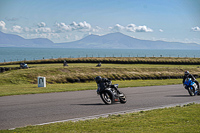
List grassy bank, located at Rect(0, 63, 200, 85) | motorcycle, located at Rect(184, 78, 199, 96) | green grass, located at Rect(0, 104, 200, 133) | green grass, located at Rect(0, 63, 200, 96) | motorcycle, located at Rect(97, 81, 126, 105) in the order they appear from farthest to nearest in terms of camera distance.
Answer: grassy bank, located at Rect(0, 63, 200, 85)
green grass, located at Rect(0, 63, 200, 96)
motorcycle, located at Rect(184, 78, 199, 96)
motorcycle, located at Rect(97, 81, 126, 105)
green grass, located at Rect(0, 104, 200, 133)

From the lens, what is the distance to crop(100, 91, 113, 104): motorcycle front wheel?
15.5 metres

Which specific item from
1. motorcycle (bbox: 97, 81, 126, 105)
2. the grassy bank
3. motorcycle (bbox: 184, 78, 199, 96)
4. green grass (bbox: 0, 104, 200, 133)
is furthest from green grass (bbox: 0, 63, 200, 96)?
green grass (bbox: 0, 104, 200, 133)

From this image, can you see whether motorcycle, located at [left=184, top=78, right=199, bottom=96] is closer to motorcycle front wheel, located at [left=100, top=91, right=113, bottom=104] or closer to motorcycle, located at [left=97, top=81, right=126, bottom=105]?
motorcycle, located at [left=97, top=81, right=126, bottom=105]

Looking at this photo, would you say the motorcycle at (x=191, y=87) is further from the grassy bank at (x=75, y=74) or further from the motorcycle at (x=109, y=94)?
the grassy bank at (x=75, y=74)

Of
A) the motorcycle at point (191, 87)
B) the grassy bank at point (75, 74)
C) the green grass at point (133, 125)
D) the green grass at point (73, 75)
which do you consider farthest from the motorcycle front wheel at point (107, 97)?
the grassy bank at point (75, 74)

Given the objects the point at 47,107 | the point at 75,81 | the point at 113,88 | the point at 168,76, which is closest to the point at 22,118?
the point at 47,107

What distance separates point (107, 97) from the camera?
1569 cm

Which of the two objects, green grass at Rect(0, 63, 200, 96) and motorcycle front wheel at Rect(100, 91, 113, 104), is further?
green grass at Rect(0, 63, 200, 96)

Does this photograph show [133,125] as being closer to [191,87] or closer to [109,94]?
[109,94]

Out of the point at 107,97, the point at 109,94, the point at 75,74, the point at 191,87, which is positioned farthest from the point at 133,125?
the point at 75,74

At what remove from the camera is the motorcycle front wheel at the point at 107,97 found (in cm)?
1547

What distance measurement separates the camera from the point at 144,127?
8.95 meters

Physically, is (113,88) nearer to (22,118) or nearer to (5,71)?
(22,118)

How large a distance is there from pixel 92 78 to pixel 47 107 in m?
25.7
